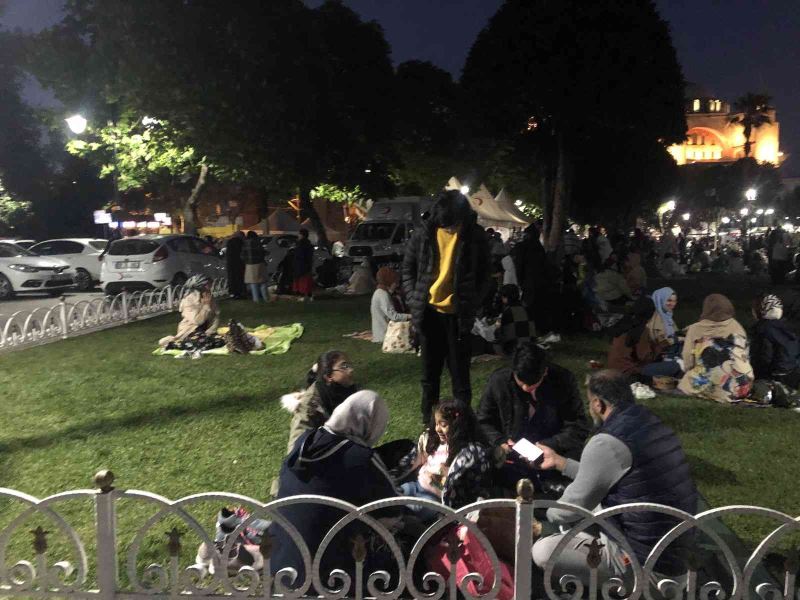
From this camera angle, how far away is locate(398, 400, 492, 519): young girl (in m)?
3.80

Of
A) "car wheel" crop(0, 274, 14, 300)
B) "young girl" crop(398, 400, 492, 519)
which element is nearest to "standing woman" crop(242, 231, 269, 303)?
"car wheel" crop(0, 274, 14, 300)

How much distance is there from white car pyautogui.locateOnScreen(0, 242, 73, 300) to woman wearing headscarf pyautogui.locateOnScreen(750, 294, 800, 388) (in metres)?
17.7

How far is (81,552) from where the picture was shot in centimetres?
310

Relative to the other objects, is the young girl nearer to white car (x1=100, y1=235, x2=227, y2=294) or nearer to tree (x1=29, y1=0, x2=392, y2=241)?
white car (x1=100, y1=235, x2=227, y2=294)

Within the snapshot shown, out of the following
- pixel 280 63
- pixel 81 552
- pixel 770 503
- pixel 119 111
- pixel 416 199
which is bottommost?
pixel 770 503

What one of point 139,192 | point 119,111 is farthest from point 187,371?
point 139,192

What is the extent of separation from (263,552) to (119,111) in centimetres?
2258

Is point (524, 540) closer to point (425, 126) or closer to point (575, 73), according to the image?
point (575, 73)

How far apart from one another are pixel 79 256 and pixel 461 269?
18.9 m

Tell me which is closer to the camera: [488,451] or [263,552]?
[263,552]

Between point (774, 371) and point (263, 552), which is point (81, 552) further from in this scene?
Result: point (774, 371)

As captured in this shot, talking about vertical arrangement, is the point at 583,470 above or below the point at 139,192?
below

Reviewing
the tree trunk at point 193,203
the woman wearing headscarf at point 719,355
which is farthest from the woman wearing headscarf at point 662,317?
the tree trunk at point 193,203

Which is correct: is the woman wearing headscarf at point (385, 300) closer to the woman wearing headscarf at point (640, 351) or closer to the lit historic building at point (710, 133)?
the woman wearing headscarf at point (640, 351)
